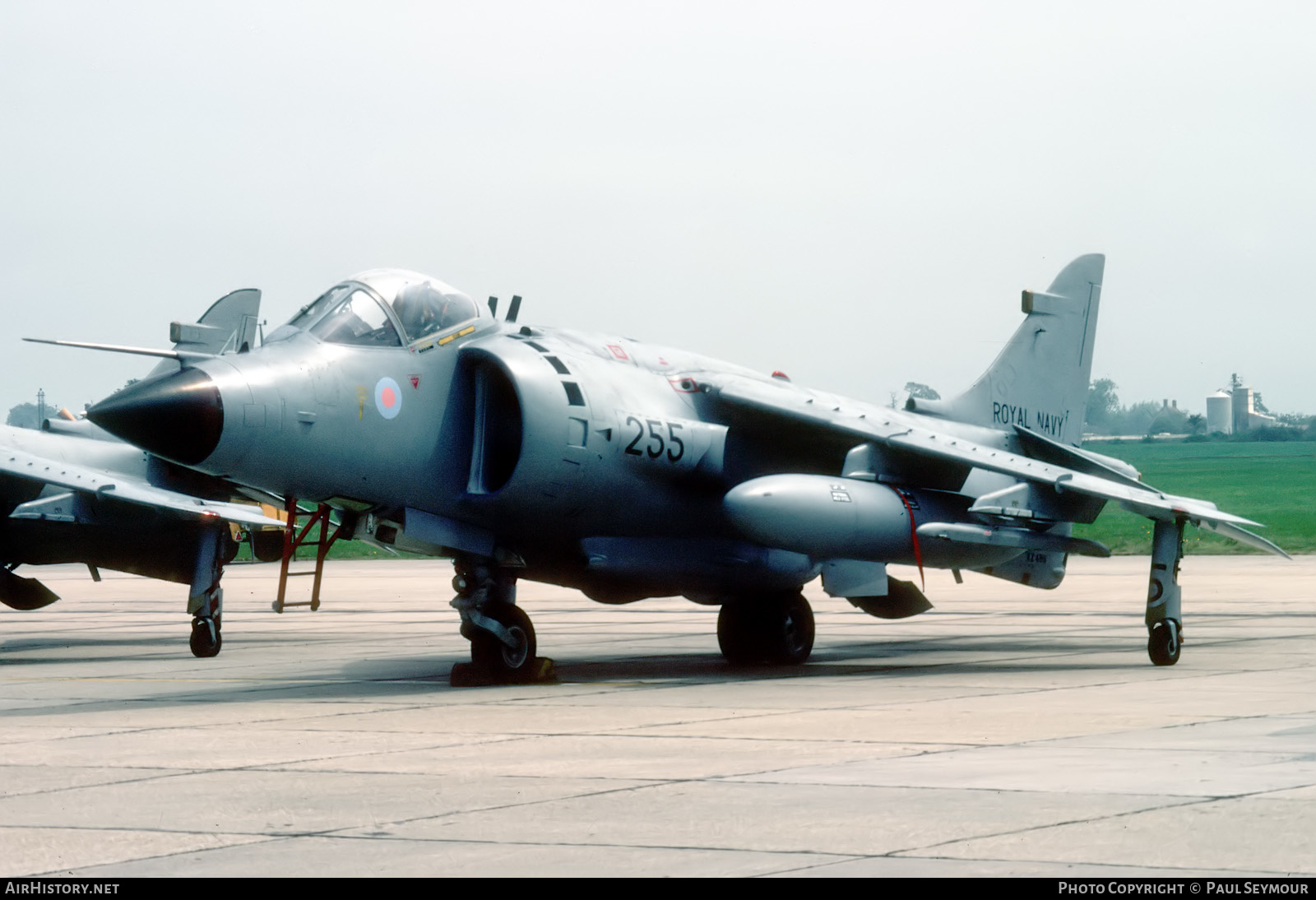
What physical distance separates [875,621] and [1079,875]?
679 inches

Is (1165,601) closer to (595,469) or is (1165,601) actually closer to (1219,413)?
(595,469)

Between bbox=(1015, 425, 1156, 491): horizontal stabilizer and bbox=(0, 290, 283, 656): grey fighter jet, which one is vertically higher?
bbox=(1015, 425, 1156, 491): horizontal stabilizer

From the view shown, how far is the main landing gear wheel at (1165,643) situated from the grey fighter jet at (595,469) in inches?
0.8

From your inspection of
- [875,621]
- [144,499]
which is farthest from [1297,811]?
[875,621]

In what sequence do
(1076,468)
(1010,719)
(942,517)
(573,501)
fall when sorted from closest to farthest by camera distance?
(1010,719), (573,501), (942,517), (1076,468)

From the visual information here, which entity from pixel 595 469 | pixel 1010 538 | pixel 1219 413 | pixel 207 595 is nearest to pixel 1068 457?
pixel 1010 538

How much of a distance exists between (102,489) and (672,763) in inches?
401

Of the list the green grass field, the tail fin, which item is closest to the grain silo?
the green grass field

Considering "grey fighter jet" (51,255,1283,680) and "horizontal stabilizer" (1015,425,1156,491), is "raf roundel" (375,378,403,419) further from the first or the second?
"horizontal stabilizer" (1015,425,1156,491)

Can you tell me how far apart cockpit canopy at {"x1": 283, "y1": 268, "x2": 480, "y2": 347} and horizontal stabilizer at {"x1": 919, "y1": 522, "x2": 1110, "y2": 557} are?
4.23 meters

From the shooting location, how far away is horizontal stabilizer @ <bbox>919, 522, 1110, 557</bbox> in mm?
13609

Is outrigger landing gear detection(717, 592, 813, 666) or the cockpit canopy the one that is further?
outrigger landing gear detection(717, 592, 813, 666)
